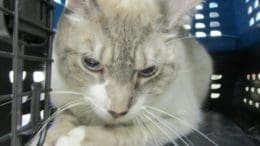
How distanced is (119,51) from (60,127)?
24 cm

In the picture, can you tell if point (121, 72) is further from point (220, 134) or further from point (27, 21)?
point (220, 134)

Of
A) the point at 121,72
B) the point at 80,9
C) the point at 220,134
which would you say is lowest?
the point at 220,134

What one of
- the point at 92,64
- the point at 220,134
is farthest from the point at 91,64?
the point at 220,134

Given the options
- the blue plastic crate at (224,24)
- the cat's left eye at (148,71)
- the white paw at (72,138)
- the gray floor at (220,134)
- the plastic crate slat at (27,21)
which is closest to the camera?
the plastic crate slat at (27,21)

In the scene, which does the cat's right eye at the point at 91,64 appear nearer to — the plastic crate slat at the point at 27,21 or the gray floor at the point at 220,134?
the plastic crate slat at the point at 27,21

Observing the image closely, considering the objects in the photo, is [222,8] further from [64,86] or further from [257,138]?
[64,86]

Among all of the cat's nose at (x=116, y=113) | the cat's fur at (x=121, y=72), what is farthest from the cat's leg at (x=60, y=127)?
the cat's nose at (x=116, y=113)

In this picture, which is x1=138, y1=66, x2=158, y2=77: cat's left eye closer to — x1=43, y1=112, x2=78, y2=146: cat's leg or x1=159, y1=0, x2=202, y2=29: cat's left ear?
x1=159, y1=0, x2=202, y2=29: cat's left ear

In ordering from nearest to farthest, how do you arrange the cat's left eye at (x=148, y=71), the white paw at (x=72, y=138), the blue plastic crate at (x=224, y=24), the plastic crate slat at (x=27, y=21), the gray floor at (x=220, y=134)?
the plastic crate slat at (x=27, y=21)
the white paw at (x=72, y=138)
the cat's left eye at (x=148, y=71)
the gray floor at (x=220, y=134)
the blue plastic crate at (x=224, y=24)

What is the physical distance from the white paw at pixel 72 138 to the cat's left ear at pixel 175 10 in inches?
14.4

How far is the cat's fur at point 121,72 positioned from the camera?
35.6 inches

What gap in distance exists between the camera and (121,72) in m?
0.91

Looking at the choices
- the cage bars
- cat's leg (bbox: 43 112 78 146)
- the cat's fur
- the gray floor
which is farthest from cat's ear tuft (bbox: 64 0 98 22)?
the gray floor

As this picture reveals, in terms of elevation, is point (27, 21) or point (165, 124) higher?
point (27, 21)
